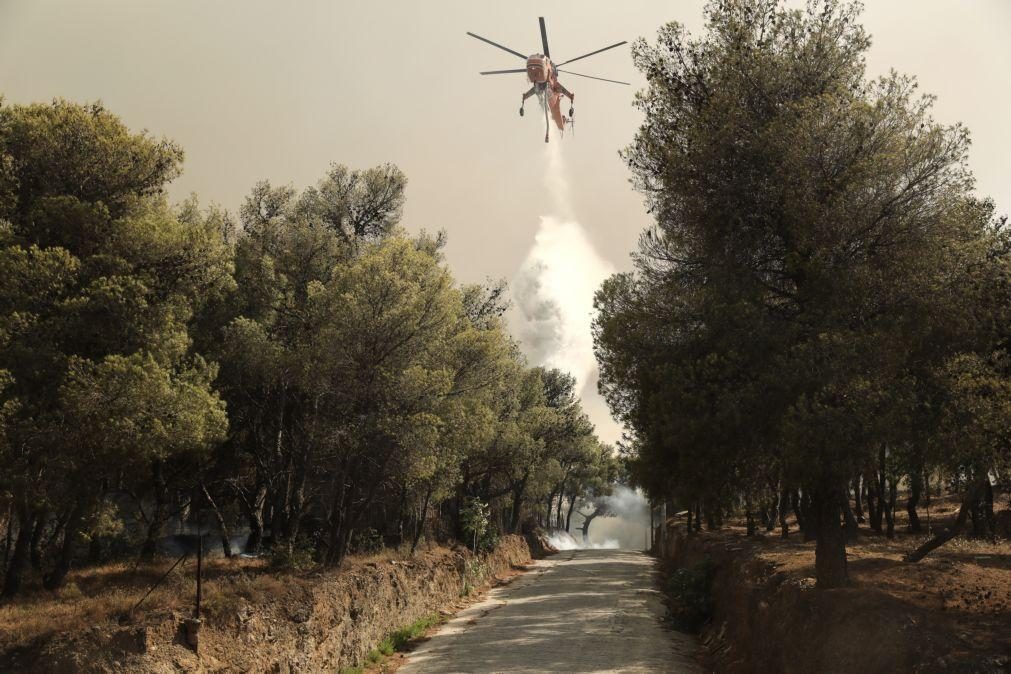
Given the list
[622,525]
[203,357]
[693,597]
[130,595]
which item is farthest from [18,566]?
[622,525]

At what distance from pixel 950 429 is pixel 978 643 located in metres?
4.54

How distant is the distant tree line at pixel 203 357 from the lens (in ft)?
59.1

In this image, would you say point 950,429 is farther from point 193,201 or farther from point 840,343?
point 193,201

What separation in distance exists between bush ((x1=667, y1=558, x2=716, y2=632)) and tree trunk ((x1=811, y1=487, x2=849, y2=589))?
35.3 ft

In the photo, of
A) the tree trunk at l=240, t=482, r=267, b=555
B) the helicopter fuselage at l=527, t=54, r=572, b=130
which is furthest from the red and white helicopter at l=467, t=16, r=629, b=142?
the tree trunk at l=240, t=482, r=267, b=555

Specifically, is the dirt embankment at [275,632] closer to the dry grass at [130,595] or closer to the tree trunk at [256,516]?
the dry grass at [130,595]

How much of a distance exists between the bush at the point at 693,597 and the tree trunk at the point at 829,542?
35.3 feet

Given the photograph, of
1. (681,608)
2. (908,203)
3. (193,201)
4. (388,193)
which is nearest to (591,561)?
(681,608)

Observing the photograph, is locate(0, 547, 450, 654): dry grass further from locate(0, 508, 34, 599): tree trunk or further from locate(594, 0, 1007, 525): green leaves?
locate(594, 0, 1007, 525): green leaves

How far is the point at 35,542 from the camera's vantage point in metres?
22.7

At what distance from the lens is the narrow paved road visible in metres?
20.4

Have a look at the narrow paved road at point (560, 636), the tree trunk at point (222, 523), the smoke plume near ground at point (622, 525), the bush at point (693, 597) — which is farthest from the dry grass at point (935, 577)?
the smoke plume near ground at point (622, 525)

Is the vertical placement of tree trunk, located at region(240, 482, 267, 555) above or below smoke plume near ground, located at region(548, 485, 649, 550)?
above

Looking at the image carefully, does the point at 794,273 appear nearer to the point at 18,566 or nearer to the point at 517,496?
the point at 18,566
